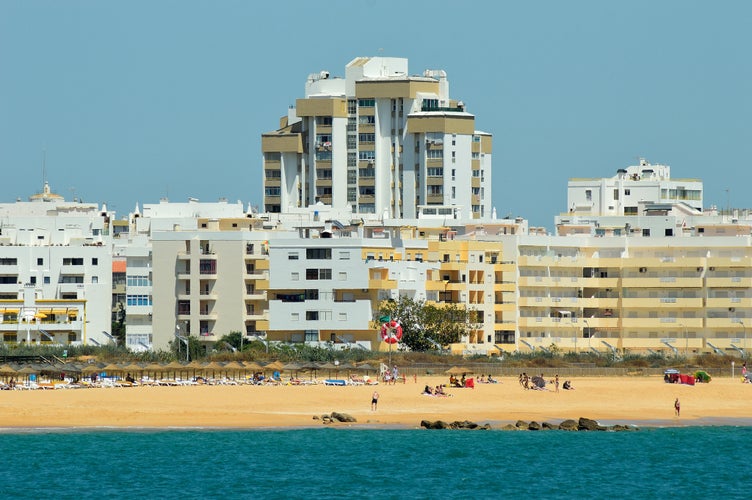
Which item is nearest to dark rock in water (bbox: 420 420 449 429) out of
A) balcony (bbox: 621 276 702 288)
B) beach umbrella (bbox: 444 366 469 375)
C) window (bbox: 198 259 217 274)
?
beach umbrella (bbox: 444 366 469 375)

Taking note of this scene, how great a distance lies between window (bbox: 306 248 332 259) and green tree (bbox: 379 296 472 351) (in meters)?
4.87

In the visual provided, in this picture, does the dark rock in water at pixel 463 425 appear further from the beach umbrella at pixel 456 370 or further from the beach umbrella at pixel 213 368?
the beach umbrella at pixel 213 368

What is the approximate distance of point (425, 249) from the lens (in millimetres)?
144750

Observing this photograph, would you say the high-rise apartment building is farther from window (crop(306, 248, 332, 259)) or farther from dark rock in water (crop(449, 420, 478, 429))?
dark rock in water (crop(449, 420, 478, 429))

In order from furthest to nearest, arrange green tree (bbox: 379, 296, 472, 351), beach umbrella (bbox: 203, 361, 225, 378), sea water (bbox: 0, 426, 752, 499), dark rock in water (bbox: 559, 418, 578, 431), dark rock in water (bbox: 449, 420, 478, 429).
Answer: green tree (bbox: 379, 296, 472, 351) → beach umbrella (bbox: 203, 361, 225, 378) → dark rock in water (bbox: 559, 418, 578, 431) → dark rock in water (bbox: 449, 420, 478, 429) → sea water (bbox: 0, 426, 752, 499)

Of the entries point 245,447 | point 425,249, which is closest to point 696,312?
point 425,249

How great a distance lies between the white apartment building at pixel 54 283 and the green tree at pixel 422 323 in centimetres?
2199

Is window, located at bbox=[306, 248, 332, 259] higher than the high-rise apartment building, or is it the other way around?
the high-rise apartment building

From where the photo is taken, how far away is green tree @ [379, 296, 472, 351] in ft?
449

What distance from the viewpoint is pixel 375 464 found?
92.6 meters

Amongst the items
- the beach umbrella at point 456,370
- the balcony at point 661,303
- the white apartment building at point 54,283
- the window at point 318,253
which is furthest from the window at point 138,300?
the balcony at point 661,303

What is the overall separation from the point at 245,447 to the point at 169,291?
47442mm

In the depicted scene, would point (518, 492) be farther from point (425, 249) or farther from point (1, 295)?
point (1, 295)

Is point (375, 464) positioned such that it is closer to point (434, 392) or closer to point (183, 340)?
point (434, 392)
